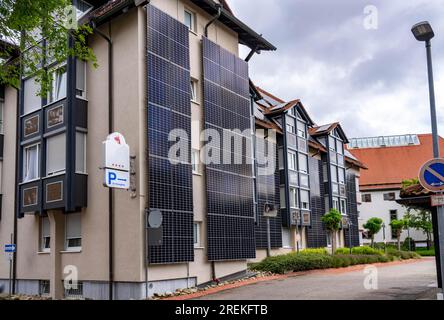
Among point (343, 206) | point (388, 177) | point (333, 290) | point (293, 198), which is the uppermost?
point (388, 177)

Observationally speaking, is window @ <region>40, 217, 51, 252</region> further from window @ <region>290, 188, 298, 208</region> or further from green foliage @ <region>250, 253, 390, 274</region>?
window @ <region>290, 188, 298, 208</region>

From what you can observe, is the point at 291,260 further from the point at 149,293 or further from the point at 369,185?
the point at 369,185

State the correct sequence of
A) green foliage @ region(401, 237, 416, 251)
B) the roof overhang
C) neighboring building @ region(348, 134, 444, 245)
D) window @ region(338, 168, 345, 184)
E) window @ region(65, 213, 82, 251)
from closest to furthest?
window @ region(65, 213, 82, 251), the roof overhang, window @ region(338, 168, 345, 184), green foliage @ region(401, 237, 416, 251), neighboring building @ region(348, 134, 444, 245)

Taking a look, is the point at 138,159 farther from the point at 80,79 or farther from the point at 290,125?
the point at 290,125

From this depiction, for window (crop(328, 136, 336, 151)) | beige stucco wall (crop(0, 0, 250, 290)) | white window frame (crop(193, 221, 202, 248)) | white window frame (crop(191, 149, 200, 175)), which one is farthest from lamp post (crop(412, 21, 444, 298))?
window (crop(328, 136, 336, 151))

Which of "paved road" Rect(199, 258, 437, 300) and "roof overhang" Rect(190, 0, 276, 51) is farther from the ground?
"roof overhang" Rect(190, 0, 276, 51)

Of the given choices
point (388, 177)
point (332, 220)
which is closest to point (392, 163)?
point (388, 177)

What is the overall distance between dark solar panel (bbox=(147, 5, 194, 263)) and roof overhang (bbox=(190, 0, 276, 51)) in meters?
2.12

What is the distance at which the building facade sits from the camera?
59.9 ft

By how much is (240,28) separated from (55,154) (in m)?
9.68

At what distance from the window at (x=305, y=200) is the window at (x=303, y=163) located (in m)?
1.44

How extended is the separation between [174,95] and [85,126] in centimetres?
348

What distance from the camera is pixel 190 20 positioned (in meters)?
22.0

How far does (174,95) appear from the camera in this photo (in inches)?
779
